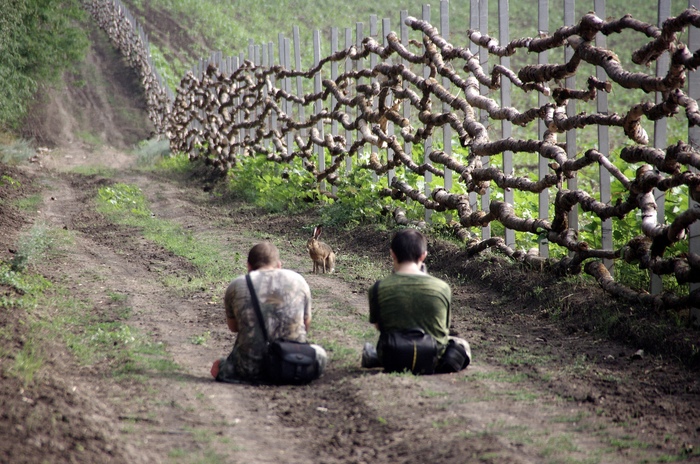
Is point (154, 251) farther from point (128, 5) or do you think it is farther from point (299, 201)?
point (128, 5)

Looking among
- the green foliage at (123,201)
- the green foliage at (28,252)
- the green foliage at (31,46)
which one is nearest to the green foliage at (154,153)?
the green foliage at (31,46)

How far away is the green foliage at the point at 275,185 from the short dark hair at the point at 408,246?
309 inches

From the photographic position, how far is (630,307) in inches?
254

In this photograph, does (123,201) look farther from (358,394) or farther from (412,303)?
(358,394)

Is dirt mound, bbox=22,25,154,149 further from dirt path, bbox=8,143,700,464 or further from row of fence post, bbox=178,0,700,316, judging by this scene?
dirt path, bbox=8,143,700,464

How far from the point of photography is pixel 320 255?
8.68 m

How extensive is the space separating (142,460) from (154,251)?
6762mm

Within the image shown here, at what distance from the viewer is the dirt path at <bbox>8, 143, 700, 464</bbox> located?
4.13 meters

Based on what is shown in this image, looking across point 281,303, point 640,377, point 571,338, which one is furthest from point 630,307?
point 281,303

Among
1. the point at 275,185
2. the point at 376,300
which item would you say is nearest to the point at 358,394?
the point at 376,300

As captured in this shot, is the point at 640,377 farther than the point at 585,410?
Yes

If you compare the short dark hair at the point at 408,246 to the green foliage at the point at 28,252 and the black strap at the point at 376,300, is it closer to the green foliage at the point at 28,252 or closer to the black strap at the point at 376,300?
the black strap at the point at 376,300

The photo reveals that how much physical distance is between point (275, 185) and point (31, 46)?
9.57 metres

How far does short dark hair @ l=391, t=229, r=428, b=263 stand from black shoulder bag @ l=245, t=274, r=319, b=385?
0.83 metres
